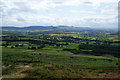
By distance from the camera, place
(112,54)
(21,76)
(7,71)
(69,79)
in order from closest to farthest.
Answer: (69,79), (21,76), (7,71), (112,54)

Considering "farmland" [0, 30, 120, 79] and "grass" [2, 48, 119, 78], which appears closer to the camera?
"grass" [2, 48, 119, 78]

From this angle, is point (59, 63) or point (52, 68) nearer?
point (52, 68)

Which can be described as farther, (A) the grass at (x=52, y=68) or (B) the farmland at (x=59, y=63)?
(B) the farmland at (x=59, y=63)

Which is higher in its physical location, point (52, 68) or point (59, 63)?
point (52, 68)

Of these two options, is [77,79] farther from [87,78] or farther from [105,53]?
[105,53]

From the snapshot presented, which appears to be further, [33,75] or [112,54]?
[112,54]

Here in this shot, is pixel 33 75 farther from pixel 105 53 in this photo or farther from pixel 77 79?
pixel 105 53

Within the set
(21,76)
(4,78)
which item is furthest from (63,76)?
(4,78)

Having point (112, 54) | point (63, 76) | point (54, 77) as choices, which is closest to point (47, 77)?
point (54, 77)

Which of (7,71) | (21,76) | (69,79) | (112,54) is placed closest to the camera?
(69,79)
